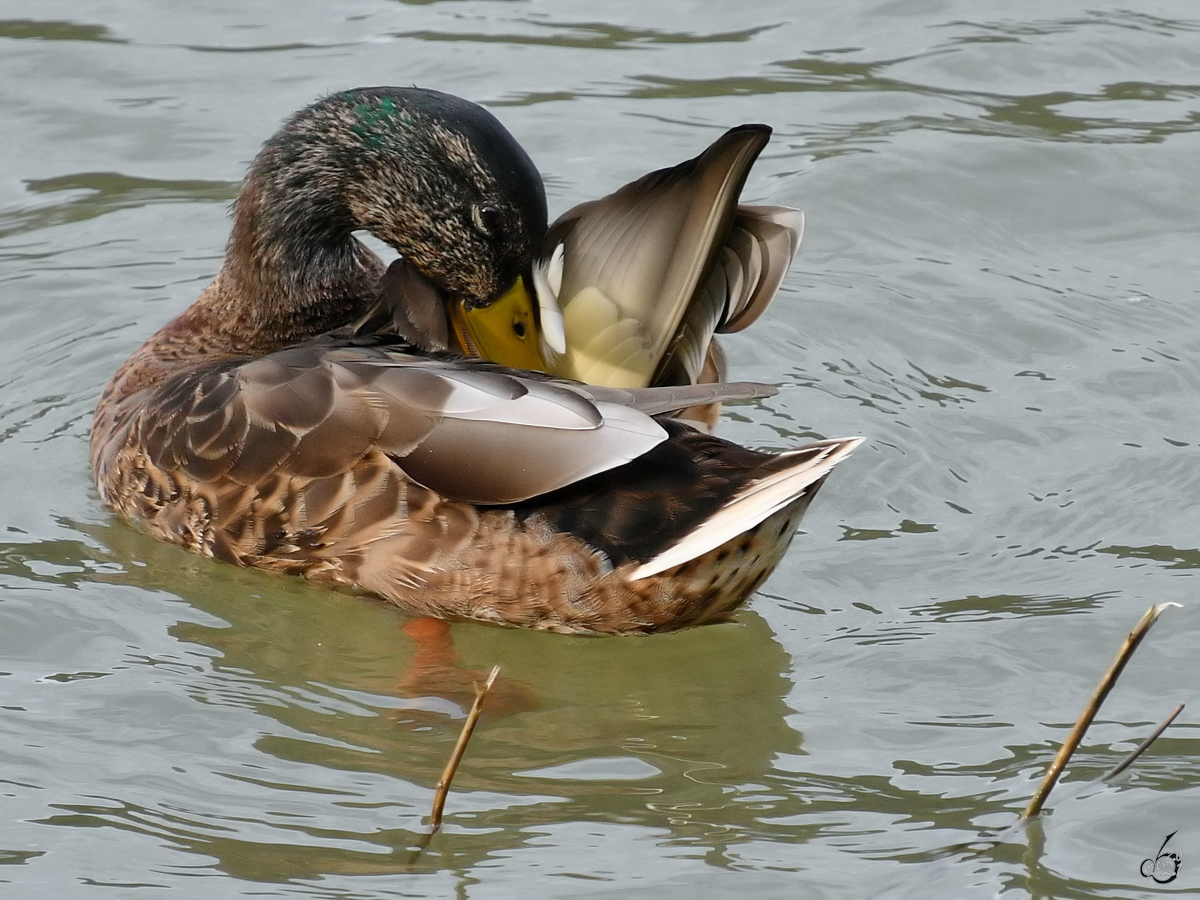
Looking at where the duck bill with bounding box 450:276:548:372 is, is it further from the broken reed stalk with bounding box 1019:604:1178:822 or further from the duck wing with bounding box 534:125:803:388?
the broken reed stalk with bounding box 1019:604:1178:822

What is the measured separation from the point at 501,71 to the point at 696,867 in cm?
573

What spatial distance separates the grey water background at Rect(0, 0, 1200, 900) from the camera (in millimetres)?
4145

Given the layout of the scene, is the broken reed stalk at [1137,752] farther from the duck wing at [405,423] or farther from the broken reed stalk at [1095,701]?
the duck wing at [405,423]

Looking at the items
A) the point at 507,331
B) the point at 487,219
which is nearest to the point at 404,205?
the point at 487,219

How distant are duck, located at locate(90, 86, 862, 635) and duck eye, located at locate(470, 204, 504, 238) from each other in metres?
0.01

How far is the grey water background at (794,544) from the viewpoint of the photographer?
13.6ft

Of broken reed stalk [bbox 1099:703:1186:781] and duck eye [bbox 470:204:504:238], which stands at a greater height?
duck eye [bbox 470:204:504:238]

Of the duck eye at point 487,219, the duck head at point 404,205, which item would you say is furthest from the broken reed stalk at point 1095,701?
the duck eye at point 487,219

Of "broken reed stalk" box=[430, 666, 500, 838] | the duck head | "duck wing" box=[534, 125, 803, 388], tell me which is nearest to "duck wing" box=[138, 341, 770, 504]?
"duck wing" box=[534, 125, 803, 388]

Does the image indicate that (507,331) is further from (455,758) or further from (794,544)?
(455,758)

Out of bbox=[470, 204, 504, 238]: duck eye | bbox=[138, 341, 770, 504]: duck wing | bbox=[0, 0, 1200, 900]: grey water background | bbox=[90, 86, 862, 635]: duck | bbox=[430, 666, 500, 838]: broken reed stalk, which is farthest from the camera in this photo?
bbox=[470, 204, 504, 238]: duck eye

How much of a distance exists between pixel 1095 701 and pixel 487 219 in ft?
8.60

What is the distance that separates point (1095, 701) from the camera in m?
3.67

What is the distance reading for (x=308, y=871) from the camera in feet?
13.1
